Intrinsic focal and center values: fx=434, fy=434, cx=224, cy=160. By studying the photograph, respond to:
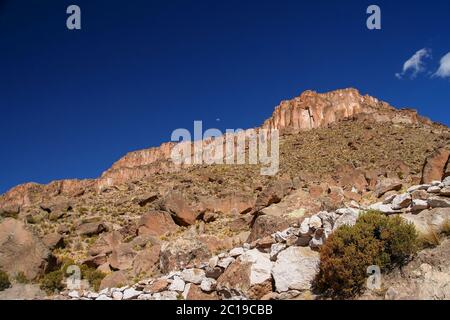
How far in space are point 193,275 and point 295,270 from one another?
10.3ft

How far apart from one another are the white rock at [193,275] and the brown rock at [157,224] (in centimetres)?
1345

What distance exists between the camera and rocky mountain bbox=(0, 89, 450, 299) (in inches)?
472

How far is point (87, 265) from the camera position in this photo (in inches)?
815

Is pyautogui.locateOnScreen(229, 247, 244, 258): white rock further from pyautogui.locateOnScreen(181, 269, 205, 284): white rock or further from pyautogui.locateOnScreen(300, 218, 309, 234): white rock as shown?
pyautogui.locateOnScreen(300, 218, 309, 234): white rock

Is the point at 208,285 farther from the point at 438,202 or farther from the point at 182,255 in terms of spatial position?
the point at 438,202

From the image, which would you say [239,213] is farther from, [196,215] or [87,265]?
[87,265]

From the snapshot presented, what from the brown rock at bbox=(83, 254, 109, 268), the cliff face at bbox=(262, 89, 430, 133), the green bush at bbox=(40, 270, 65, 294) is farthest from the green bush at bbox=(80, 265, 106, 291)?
the cliff face at bbox=(262, 89, 430, 133)

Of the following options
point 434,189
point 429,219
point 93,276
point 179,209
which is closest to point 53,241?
point 93,276

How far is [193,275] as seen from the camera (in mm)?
12422

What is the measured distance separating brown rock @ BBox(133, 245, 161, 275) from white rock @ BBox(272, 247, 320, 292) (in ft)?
22.2

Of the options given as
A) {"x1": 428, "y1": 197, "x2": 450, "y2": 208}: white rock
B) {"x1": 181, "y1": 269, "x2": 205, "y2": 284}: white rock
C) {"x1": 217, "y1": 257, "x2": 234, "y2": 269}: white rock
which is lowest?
{"x1": 181, "y1": 269, "x2": 205, "y2": 284}: white rock

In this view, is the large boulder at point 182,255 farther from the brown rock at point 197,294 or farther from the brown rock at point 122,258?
the brown rock at point 122,258

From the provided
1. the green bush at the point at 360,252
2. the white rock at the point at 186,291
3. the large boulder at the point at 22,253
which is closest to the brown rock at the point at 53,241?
the large boulder at the point at 22,253

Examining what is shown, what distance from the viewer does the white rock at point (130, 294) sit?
12.0m
